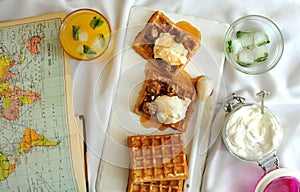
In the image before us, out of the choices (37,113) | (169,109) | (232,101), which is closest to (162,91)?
(169,109)

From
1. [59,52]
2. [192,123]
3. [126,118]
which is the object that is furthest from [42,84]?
[192,123]

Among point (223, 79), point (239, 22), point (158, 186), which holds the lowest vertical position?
point (158, 186)

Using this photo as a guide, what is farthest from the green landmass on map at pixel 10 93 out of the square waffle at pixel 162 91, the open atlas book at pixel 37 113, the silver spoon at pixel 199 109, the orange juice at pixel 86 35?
the silver spoon at pixel 199 109

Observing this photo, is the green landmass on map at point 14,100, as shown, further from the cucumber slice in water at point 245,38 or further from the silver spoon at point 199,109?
the cucumber slice in water at point 245,38

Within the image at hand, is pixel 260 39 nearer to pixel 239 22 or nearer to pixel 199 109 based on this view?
pixel 239 22

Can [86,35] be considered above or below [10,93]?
above

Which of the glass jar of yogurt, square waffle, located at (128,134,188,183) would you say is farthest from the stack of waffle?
the glass jar of yogurt

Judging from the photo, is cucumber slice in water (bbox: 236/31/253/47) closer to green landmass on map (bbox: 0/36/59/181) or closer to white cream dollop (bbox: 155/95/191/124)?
white cream dollop (bbox: 155/95/191/124)
